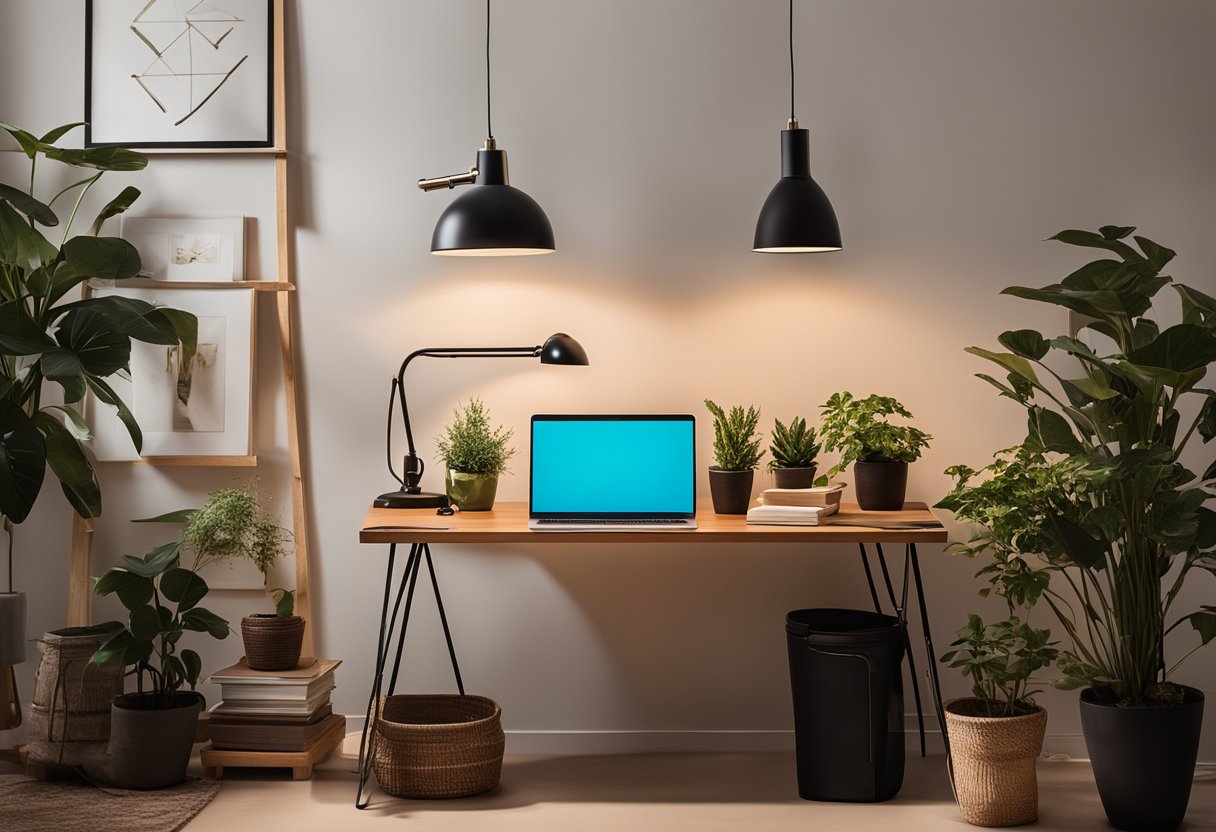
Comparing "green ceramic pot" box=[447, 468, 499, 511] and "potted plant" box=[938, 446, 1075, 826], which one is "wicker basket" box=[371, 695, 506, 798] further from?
"potted plant" box=[938, 446, 1075, 826]

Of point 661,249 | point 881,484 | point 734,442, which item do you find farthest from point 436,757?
point 661,249

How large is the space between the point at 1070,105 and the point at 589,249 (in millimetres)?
1511

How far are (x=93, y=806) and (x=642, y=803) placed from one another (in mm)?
1446

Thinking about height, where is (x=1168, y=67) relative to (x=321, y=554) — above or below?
above

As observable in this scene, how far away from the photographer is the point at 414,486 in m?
3.61

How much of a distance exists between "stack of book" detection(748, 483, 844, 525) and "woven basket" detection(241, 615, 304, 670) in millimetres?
1368

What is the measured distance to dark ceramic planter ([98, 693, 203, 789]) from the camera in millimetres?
3314

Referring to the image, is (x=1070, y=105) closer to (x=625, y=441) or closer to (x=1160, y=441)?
(x=1160, y=441)

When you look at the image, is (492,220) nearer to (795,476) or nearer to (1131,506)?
(795,476)

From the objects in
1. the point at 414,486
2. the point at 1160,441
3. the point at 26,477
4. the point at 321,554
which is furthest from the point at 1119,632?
the point at 26,477

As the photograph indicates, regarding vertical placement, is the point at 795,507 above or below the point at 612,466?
below

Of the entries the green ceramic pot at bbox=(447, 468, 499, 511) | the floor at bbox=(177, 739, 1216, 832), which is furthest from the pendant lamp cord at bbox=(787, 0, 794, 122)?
the floor at bbox=(177, 739, 1216, 832)

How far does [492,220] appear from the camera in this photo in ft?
10.7

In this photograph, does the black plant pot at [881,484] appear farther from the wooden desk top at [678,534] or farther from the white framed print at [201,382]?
the white framed print at [201,382]
